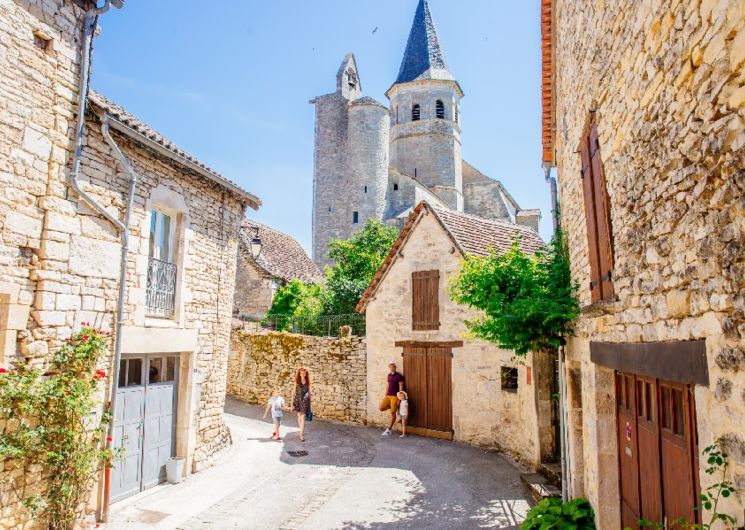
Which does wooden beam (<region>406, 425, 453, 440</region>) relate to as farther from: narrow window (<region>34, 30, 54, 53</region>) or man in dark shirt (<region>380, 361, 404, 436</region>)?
narrow window (<region>34, 30, 54, 53</region>)

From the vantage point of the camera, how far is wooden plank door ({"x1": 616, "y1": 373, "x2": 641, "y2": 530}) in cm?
417

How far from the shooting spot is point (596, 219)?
4758 mm

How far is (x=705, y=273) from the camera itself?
8.03 feet

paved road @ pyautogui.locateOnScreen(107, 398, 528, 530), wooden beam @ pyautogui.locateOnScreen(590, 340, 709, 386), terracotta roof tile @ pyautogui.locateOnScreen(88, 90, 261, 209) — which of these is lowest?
paved road @ pyautogui.locateOnScreen(107, 398, 528, 530)

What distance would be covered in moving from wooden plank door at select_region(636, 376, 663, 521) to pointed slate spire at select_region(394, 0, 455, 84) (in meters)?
40.2

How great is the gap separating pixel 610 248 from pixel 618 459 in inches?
81.8

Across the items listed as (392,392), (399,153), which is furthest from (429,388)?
(399,153)

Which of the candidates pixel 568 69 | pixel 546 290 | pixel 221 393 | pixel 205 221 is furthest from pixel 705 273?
pixel 221 393

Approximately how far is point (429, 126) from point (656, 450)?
3906 centimetres

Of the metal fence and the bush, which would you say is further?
the metal fence

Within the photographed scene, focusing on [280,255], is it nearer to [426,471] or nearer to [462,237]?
[462,237]

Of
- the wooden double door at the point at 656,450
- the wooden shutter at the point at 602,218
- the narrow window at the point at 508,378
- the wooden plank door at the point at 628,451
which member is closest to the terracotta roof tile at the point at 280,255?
the narrow window at the point at 508,378

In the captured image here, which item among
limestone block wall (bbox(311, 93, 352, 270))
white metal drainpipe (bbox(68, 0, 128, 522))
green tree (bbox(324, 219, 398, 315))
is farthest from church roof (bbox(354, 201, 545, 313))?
limestone block wall (bbox(311, 93, 352, 270))

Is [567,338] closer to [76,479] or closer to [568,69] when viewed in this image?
[568,69]
